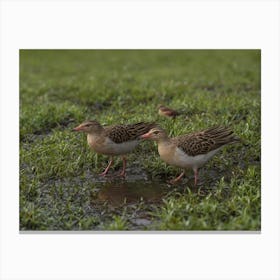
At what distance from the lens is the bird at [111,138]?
260 inches

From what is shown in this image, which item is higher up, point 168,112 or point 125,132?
point 168,112

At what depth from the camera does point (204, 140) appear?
6281 millimetres

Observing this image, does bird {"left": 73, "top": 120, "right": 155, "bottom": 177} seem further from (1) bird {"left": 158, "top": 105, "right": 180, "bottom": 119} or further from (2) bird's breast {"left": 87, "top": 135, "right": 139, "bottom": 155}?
(1) bird {"left": 158, "top": 105, "right": 180, "bottom": 119}

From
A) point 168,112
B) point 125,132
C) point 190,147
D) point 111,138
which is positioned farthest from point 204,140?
point 168,112

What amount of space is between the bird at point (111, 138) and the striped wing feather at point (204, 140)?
73 centimetres

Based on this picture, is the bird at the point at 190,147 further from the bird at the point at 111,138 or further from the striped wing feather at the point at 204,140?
the bird at the point at 111,138

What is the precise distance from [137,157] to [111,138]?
65 cm

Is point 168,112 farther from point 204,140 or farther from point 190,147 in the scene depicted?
point 190,147

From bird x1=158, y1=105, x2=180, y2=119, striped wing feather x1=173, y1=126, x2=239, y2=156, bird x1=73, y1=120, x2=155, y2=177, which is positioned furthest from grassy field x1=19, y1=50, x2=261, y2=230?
striped wing feather x1=173, y1=126, x2=239, y2=156

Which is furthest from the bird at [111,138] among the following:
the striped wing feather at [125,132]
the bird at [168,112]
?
the bird at [168,112]

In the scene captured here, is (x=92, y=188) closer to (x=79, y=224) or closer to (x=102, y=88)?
(x=79, y=224)

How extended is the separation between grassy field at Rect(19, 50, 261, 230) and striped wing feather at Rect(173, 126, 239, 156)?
1.50ft
